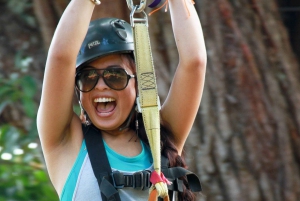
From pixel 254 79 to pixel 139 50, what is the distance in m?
1.98

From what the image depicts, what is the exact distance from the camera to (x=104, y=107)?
2199 mm

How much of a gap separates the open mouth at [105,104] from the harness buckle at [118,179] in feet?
0.74

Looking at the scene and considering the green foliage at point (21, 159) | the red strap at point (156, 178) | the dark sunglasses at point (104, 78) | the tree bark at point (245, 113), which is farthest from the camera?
the tree bark at point (245, 113)

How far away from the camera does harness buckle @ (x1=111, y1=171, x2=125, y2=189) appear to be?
6.79 feet

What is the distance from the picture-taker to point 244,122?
12.7 feet

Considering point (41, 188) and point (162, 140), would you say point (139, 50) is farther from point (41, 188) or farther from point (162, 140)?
point (41, 188)

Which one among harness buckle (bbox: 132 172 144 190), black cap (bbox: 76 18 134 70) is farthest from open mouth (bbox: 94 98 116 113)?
harness buckle (bbox: 132 172 144 190)

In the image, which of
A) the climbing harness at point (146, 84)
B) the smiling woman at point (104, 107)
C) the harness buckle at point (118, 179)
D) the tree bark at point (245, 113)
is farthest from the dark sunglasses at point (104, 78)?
the tree bark at point (245, 113)

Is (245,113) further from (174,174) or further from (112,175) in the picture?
(112,175)

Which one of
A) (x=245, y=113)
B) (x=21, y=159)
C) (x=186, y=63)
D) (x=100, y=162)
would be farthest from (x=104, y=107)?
(x=245, y=113)

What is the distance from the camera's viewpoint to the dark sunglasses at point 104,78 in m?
2.16

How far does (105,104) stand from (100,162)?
0.68ft

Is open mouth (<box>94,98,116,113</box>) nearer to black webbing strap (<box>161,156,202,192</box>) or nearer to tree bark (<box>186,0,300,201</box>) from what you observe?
black webbing strap (<box>161,156,202,192</box>)

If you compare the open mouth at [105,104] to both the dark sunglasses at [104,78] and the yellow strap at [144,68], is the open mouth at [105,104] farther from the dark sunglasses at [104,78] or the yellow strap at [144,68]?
the yellow strap at [144,68]
